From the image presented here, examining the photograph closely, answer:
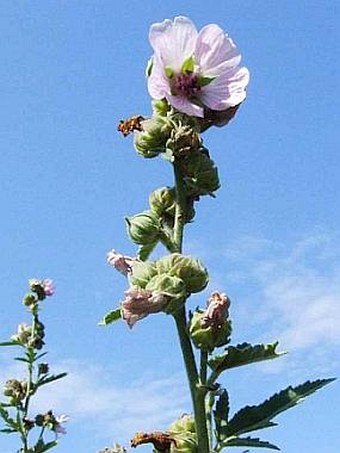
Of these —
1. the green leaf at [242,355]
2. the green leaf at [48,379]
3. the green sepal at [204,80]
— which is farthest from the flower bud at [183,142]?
the green leaf at [48,379]

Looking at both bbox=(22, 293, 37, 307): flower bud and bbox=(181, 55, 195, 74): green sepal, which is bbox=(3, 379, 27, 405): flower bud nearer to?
bbox=(22, 293, 37, 307): flower bud

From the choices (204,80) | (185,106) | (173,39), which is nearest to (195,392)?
(185,106)

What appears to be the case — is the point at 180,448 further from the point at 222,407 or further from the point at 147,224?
the point at 147,224

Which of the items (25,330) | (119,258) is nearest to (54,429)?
(25,330)

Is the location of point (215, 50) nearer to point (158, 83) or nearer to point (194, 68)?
point (194, 68)

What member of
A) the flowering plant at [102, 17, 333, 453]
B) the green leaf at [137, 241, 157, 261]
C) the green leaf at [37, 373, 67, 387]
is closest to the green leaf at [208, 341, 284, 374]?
the flowering plant at [102, 17, 333, 453]

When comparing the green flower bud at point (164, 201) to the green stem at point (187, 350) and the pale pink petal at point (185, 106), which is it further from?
the pale pink petal at point (185, 106)
